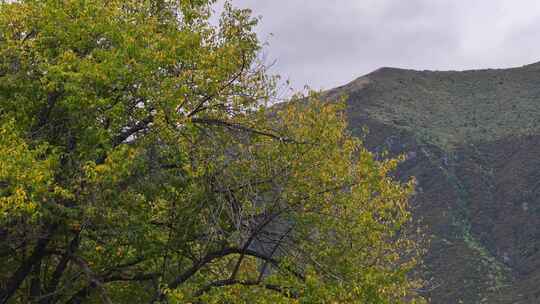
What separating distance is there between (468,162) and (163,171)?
233 feet

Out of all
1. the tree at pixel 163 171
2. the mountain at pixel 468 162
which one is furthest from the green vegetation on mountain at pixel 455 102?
the tree at pixel 163 171

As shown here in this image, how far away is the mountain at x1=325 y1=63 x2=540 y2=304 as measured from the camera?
5835 centimetres

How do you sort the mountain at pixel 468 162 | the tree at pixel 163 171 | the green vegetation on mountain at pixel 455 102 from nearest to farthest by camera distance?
1. the tree at pixel 163 171
2. the mountain at pixel 468 162
3. the green vegetation on mountain at pixel 455 102

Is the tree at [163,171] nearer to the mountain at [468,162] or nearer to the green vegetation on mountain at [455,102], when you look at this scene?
the mountain at [468,162]

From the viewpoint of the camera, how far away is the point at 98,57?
12.8 metres

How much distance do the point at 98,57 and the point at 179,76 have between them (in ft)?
5.77

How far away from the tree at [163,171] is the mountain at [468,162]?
118ft

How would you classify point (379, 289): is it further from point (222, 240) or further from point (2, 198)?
point (2, 198)

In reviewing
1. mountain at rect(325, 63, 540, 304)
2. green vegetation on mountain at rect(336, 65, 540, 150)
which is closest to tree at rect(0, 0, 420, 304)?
mountain at rect(325, 63, 540, 304)

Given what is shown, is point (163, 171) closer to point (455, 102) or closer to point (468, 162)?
point (468, 162)

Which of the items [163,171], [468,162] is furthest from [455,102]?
[163,171]

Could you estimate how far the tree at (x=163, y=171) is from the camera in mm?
12094

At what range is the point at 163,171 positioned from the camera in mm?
13391

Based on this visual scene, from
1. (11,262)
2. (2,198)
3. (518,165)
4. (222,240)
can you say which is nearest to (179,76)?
(222,240)
